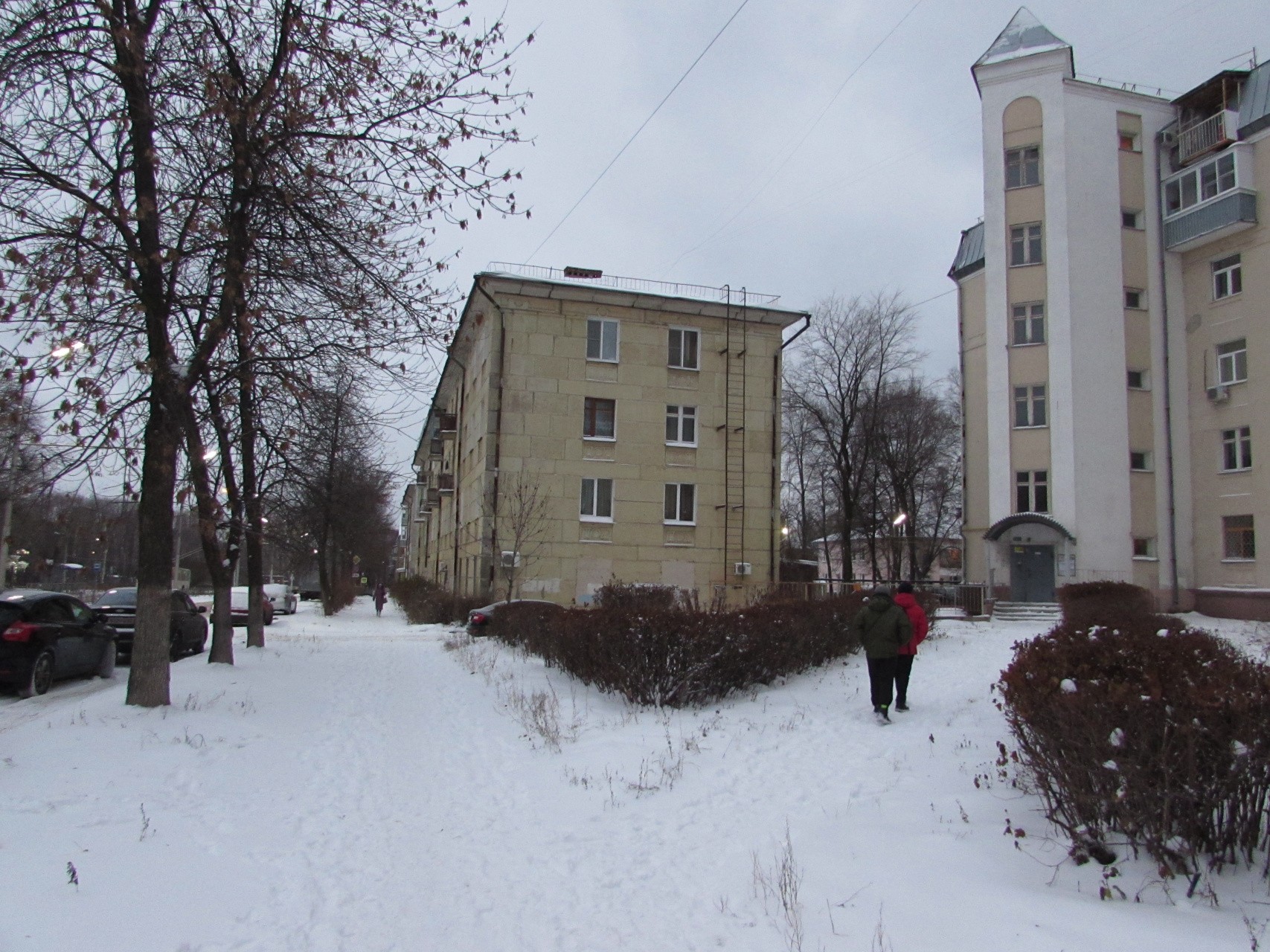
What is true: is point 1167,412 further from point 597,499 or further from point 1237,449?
point 597,499

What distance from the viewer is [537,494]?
29781mm

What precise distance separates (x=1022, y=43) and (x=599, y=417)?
2011 cm

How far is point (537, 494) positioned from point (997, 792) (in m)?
24.2

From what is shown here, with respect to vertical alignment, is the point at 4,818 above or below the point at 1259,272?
below

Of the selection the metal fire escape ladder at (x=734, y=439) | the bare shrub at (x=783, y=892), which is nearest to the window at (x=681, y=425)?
the metal fire escape ladder at (x=734, y=439)

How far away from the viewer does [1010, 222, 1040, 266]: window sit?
97.0 ft

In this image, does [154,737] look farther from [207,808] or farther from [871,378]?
[871,378]

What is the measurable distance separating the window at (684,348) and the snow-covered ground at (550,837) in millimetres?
22191

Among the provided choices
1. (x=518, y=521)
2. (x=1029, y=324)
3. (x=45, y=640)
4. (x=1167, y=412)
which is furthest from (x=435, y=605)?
(x=1167, y=412)

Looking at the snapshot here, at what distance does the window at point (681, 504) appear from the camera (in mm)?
30859

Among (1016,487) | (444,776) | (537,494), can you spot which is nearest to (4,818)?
(444,776)

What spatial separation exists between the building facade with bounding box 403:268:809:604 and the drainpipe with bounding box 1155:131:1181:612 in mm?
12422

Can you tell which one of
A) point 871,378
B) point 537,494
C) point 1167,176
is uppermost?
point 1167,176

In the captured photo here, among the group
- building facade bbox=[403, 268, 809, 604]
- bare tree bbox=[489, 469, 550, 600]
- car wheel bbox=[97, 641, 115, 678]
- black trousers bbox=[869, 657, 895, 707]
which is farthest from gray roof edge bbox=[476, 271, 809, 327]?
black trousers bbox=[869, 657, 895, 707]
